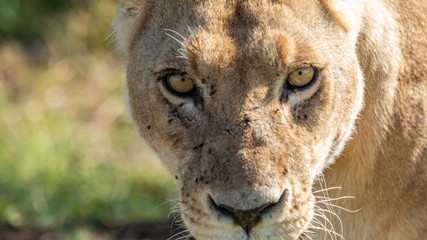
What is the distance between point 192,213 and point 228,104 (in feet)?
1.40

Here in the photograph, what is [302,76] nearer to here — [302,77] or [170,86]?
[302,77]

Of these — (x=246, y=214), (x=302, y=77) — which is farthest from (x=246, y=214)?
(x=302, y=77)

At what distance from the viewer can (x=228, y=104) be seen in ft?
8.69

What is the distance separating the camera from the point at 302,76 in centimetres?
272

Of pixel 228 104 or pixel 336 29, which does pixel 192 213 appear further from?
pixel 336 29

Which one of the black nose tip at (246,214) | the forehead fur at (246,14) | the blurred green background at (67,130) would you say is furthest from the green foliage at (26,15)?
the black nose tip at (246,214)

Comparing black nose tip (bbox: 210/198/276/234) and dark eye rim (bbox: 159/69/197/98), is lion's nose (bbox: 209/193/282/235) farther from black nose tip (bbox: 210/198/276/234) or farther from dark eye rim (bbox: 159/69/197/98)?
dark eye rim (bbox: 159/69/197/98)

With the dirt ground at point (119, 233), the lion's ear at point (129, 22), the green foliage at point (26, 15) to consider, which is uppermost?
the green foliage at point (26, 15)

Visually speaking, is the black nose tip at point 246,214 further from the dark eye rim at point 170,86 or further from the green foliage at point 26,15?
the green foliage at point 26,15

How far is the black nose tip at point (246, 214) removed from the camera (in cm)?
244

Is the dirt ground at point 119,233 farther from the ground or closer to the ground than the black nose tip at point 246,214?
farther from the ground

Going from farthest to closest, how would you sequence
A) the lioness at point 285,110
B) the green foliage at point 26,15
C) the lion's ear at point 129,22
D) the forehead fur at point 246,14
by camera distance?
the green foliage at point 26,15 < the lion's ear at point 129,22 < the forehead fur at point 246,14 < the lioness at point 285,110

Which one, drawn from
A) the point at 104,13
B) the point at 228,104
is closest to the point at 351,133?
the point at 228,104

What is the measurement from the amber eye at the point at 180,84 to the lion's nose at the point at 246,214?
0.51m
